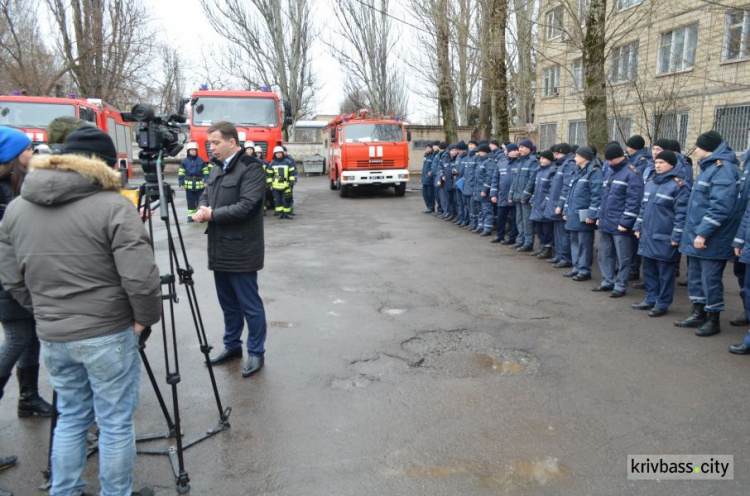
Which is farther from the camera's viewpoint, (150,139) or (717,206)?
(717,206)

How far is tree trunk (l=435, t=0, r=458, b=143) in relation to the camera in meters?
17.5

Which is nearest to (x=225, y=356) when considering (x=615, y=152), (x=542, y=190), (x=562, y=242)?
(x=615, y=152)

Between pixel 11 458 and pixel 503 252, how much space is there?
321 inches

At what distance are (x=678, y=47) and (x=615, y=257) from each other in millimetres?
16610

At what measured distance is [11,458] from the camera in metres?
3.27

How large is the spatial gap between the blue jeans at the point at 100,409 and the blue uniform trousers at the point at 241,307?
→ 1.75 metres

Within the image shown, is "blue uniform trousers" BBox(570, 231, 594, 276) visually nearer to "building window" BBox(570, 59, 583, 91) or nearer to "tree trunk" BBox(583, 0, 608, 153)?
"tree trunk" BBox(583, 0, 608, 153)

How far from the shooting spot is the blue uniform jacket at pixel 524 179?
9344mm

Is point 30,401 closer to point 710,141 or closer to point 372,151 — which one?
point 710,141

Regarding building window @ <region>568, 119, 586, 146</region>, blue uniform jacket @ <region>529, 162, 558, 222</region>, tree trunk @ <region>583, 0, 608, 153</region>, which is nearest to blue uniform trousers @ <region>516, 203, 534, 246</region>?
blue uniform jacket @ <region>529, 162, 558, 222</region>

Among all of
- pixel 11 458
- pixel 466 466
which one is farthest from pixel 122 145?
pixel 466 466

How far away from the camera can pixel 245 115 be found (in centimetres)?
1520

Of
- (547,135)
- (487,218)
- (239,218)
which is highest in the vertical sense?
(547,135)

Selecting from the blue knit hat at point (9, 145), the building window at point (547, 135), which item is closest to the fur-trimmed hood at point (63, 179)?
the blue knit hat at point (9, 145)
